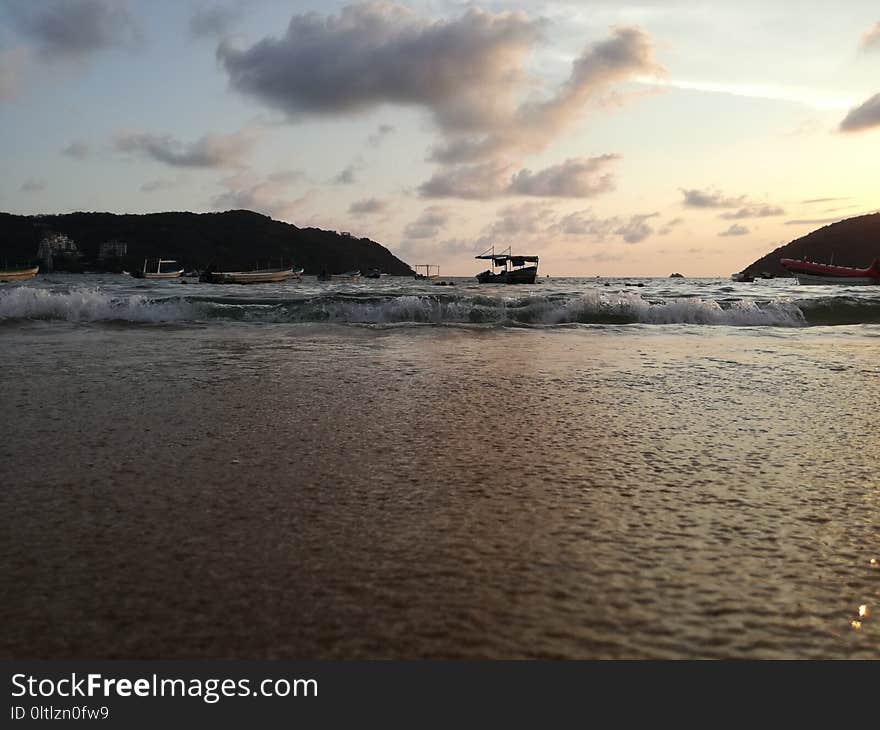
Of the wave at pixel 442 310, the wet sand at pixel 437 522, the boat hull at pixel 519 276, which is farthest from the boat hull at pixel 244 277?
the wet sand at pixel 437 522

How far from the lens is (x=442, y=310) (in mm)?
17312

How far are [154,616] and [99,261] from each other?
15275 centimetres

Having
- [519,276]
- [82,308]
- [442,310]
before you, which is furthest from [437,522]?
[519,276]

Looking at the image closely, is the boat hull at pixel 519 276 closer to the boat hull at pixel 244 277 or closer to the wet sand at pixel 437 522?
the boat hull at pixel 244 277

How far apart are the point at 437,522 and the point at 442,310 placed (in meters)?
15.2

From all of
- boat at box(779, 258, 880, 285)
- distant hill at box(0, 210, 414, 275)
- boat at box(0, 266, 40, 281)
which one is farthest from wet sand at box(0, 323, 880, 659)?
distant hill at box(0, 210, 414, 275)

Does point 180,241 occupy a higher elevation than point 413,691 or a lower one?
higher

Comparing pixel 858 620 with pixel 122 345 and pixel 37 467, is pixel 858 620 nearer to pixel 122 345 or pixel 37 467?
pixel 37 467

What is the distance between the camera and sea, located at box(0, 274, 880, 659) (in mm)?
1473

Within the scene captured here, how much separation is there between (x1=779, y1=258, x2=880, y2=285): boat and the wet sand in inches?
2392

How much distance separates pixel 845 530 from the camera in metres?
2.12

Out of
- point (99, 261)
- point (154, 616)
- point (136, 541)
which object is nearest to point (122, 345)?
point (136, 541)

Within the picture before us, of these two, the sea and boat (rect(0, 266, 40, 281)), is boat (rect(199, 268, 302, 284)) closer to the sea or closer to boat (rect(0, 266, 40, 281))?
boat (rect(0, 266, 40, 281))

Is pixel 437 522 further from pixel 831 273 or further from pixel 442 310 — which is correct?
pixel 831 273
